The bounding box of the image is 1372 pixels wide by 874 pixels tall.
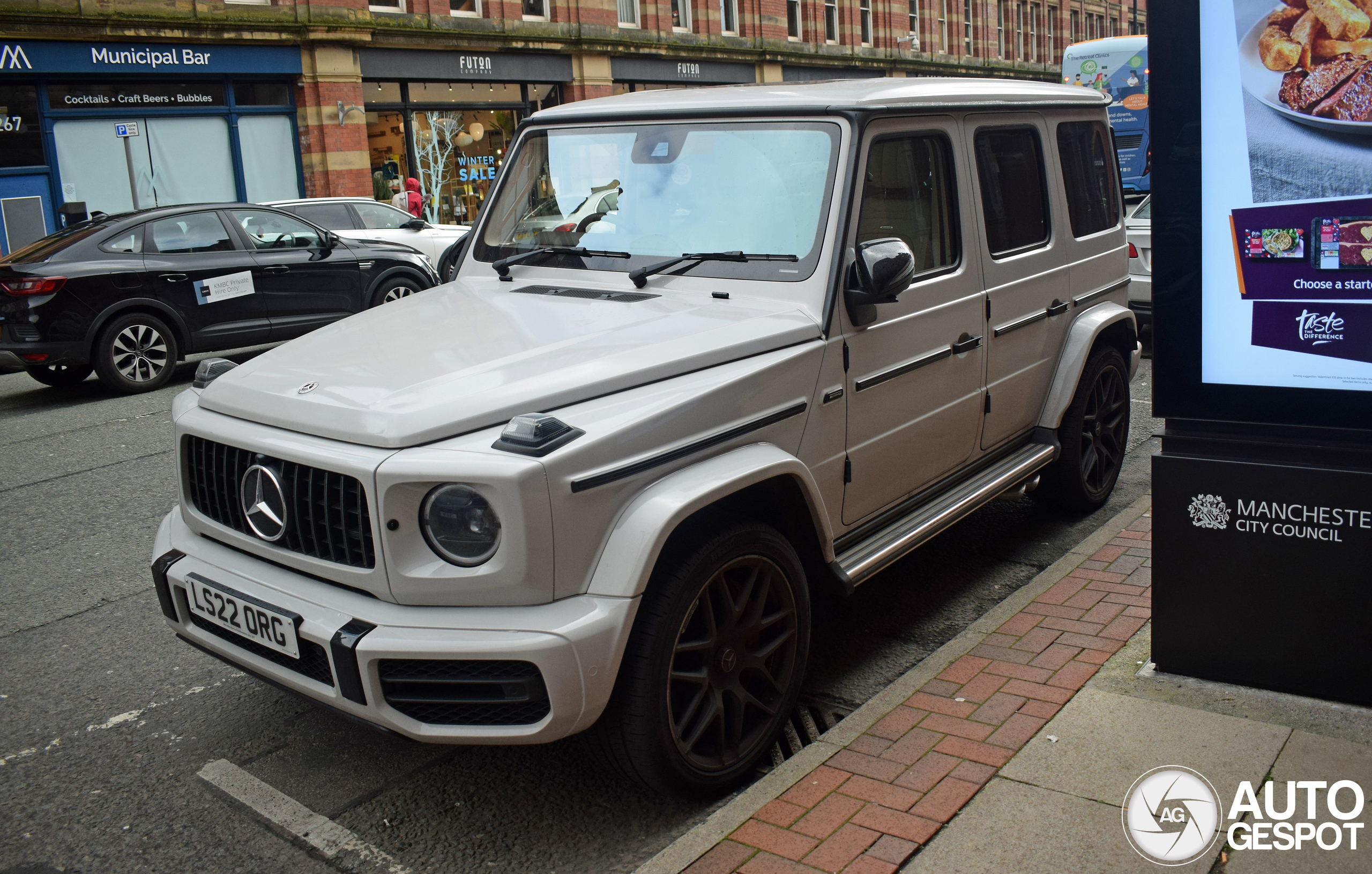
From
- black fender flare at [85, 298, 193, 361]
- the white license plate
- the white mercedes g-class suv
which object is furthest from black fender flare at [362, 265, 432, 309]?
the white license plate

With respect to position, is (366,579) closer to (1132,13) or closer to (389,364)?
(389,364)

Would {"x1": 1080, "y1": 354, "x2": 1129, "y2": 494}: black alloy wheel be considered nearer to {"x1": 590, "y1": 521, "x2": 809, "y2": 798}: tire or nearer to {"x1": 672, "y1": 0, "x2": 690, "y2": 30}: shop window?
{"x1": 590, "y1": 521, "x2": 809, "y2": 798}: tire

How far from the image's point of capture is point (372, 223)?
15.0m

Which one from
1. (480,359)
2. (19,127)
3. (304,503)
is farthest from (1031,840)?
(19,127)

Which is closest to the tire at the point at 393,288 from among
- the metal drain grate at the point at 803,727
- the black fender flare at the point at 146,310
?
the black fender flare at the point at 146,310

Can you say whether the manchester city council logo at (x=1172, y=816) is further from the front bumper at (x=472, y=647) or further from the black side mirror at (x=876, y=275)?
the black side mirror at (x=876, y=275)

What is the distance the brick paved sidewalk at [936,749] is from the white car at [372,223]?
10801mm

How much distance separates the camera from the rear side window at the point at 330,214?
14180mm

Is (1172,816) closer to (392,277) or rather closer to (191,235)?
(191,235)

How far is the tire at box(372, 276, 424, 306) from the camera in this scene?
12.3 metres

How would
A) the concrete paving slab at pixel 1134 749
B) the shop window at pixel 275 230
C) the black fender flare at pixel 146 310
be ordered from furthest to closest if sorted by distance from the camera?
1. the shop window at pixel 275 230
2. the black fender flare at pixel 146 310
3. the concrete paving slab at pixel 1134 749

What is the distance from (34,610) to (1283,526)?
4941 mm

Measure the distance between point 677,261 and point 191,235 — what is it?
871cm

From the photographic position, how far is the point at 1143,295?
9.87 meters
